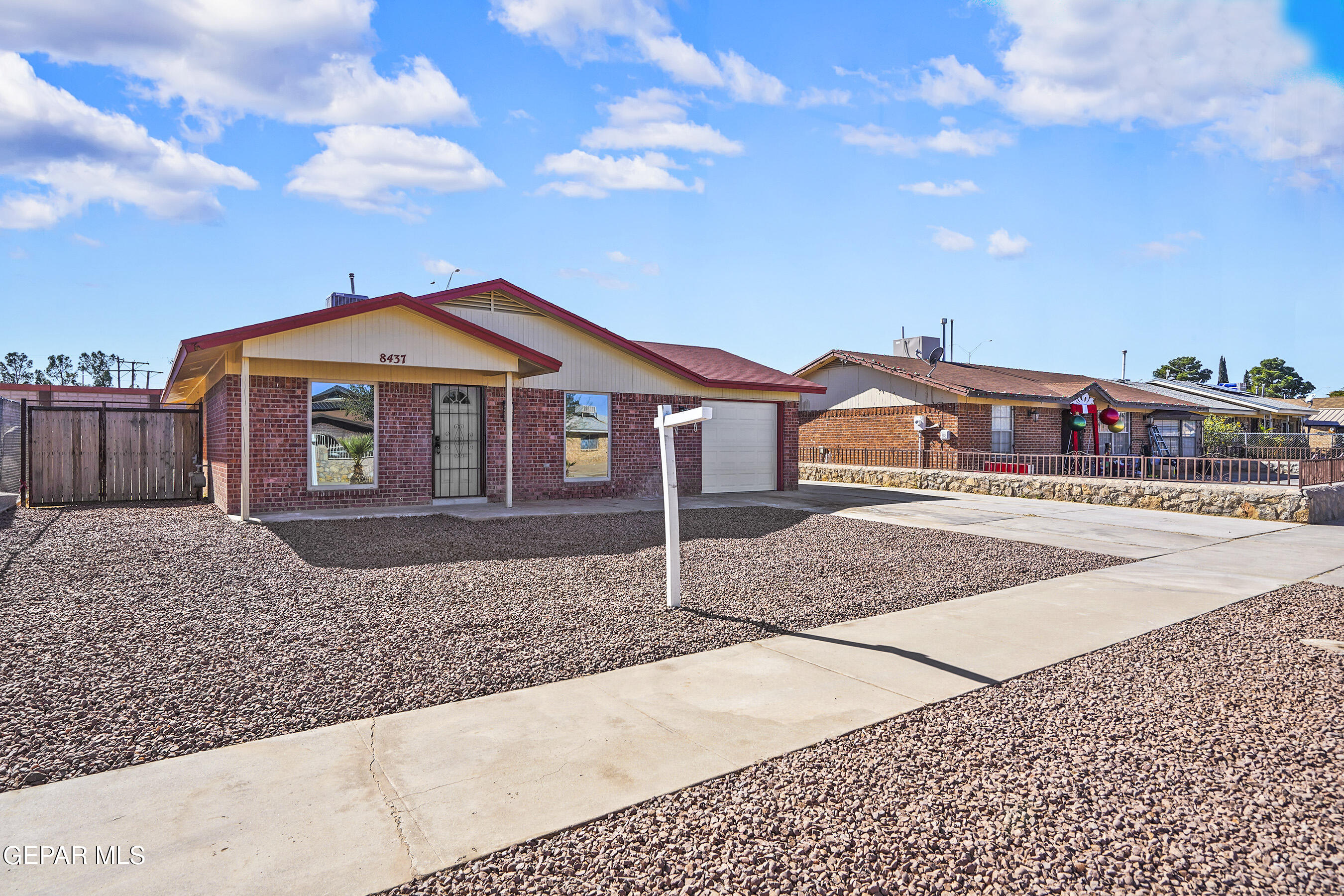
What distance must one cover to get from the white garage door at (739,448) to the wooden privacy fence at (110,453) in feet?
35.8

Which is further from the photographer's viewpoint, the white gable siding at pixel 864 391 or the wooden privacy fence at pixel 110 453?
the white gable siding at pixel 864 391

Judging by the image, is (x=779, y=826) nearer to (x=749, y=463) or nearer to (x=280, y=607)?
(x=280, y=607)

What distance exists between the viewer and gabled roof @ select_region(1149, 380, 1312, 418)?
3497 centimetres

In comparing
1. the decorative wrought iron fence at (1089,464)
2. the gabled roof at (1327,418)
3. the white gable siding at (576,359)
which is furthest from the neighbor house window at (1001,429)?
the gabled roof at (1327,418)

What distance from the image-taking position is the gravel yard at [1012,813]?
273cm

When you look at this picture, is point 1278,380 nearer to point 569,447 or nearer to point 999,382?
point 999,382

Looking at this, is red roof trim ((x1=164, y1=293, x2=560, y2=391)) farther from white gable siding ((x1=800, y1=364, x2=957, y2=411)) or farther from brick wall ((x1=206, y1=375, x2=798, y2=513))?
white gable siding ((x1=800, y1=364, x2=957, y2=411))

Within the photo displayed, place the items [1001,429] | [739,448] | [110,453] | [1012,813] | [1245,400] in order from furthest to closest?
[1245,400]
[1001,429]
[739,448]
[110,453]
[1012,813]

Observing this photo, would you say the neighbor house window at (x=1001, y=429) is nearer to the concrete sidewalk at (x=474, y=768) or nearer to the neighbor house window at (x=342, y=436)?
the neighbor house window at (x=342, y=436)

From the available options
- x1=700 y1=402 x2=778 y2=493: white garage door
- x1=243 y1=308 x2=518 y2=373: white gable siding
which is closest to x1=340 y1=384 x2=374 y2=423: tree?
x1=243 y1=308 x2=518 y2=373: white gable siding

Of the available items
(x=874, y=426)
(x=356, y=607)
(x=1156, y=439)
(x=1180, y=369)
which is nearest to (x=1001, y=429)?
(x=874, y=426)

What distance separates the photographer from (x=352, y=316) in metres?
12.1

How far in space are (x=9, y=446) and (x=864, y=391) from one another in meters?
22.9

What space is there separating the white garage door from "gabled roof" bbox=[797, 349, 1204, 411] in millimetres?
6636
